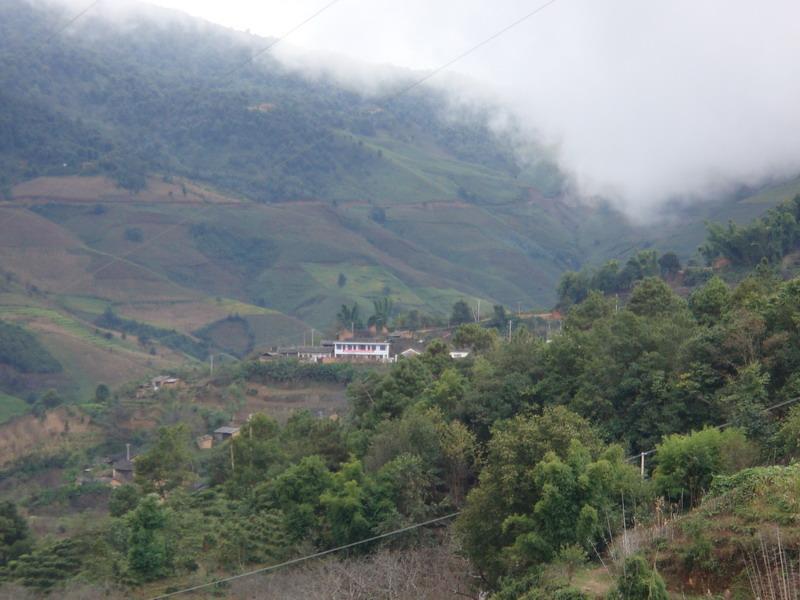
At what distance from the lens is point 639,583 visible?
12.9 meters

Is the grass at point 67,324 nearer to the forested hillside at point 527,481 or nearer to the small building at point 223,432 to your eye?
the small building at point 223,432

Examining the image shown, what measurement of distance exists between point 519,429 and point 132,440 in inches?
1437

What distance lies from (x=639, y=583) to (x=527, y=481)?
6.76 m

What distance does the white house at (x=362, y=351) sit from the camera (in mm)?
62500

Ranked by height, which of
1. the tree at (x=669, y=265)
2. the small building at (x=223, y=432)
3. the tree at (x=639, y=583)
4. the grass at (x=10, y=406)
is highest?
the tree at (x=669, y=265)

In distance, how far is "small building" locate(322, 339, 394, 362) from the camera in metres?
62.5

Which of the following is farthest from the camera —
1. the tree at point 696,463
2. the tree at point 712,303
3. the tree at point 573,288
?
the tree at point 573,288

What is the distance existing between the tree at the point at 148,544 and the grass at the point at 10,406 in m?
40.9

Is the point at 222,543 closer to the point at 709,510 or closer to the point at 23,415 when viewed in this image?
the point at 709,510

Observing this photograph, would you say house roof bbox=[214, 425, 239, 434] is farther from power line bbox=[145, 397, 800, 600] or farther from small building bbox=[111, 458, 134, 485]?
power line bbox=[145, 397, 800, 600]

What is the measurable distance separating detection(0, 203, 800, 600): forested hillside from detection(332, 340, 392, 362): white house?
73.8 feet

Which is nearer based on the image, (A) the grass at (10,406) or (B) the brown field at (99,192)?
(A) the grass at (10,406)

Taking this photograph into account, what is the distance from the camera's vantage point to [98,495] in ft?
142

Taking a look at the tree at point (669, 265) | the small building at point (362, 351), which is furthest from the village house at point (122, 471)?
the tree at point (669, 265)
